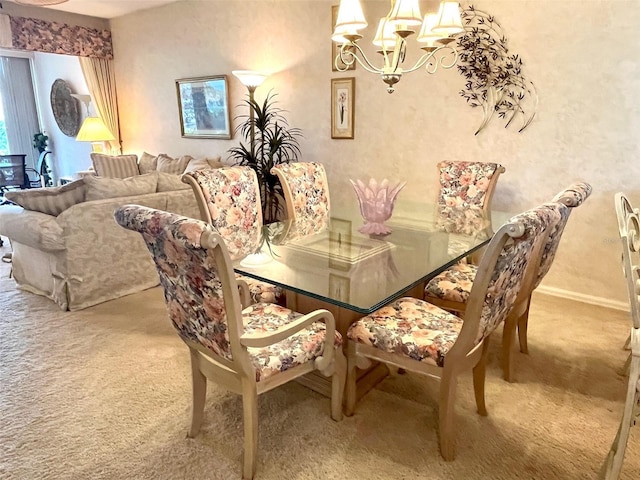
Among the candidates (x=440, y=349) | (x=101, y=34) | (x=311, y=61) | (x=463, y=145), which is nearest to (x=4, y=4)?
(x=101, y=34)

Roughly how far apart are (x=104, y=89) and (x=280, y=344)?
599cm

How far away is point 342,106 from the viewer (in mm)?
4121

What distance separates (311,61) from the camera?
168 inches

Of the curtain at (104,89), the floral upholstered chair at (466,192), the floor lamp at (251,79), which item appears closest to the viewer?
the floral upholstered chair at (466,192)

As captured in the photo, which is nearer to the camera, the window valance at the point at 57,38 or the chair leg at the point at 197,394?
the chair leg at the point at 197,394

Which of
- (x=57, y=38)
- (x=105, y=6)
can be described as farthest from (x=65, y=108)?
(x=105, y=6)

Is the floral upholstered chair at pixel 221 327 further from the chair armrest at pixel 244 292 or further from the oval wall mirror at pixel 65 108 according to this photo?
the oval wall mirror at pixel 65 108

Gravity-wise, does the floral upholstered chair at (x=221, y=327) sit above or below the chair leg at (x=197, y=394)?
above

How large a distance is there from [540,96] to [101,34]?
569 cm

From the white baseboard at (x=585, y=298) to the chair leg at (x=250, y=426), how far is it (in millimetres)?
2765

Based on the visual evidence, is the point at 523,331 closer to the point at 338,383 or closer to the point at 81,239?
the point at 338,383

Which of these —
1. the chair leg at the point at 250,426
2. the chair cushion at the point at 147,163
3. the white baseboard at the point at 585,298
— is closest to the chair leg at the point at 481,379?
the chair leg at the point at 250,426

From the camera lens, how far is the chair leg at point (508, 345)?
2188 millimetres

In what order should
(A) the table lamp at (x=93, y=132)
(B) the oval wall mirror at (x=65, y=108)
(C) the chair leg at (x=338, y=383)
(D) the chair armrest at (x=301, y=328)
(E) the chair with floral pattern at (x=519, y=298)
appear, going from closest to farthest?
1. (D) the chair armrest at (x=301, y=328)
2. (C) the chair leg at (x=338, y=383)
3. (E) the chair with floral pattern at (x=519, y=298)
4. (A) the table lamp at (x=93, y=132)
5. (B) the oval wall mirror at (x=65, y=108)
